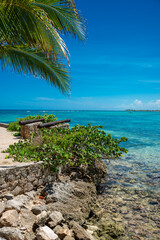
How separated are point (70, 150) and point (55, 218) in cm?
308

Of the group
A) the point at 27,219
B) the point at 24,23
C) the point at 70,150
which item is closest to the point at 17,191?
the point at 27,219

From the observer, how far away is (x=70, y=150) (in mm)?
6793

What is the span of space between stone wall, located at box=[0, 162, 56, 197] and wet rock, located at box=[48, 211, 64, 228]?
54.2 inches

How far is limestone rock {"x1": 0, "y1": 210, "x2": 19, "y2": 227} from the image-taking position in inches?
138

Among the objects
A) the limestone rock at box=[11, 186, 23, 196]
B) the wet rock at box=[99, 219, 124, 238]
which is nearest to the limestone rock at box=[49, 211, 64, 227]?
the wet rock at box=[99, 219, 124, 238]

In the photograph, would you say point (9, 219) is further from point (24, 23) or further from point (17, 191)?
point (24, 23)

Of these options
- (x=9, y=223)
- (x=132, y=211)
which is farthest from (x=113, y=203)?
(x=9, y=223)

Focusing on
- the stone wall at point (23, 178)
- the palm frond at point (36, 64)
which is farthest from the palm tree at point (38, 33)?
the stone wall at point (23, 178)

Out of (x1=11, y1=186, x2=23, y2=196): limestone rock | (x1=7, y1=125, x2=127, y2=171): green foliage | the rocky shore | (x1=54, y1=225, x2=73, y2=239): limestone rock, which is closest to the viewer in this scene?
the rocky shore

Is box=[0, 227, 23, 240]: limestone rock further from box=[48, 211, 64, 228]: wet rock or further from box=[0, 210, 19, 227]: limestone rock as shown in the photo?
box=[48, 211, 64, 228]: wet rock

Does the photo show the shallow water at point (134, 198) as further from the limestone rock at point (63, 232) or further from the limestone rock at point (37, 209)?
the limestone rock at point (37, 209)

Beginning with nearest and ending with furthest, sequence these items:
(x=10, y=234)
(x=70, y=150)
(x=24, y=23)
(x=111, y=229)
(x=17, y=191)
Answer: (x=10, y=234) → (x=111, y=229) → (x=24, y=23) → (x=17, y=191) → (x=70, y=150)

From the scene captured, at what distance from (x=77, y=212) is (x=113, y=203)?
170 centimetres

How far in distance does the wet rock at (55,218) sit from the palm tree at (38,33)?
3.50m
